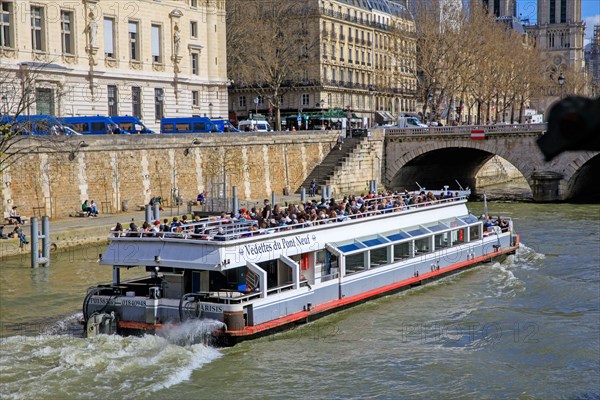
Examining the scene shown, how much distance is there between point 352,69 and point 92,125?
41584mm

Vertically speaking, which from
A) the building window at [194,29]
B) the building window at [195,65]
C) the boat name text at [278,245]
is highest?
the building window at [194,29]

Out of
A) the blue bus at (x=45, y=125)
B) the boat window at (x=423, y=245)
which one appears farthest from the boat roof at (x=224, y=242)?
the blue bus at (x=45, y=125)

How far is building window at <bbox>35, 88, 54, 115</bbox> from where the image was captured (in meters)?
43.5

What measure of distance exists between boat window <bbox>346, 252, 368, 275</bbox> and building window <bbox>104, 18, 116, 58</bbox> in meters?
29.6

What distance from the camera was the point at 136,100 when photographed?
167 feet

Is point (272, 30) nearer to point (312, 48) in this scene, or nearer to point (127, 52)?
point (312, 48)

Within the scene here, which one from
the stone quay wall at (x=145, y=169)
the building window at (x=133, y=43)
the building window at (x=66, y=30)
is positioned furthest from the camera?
the building window at (x=133, y=43)

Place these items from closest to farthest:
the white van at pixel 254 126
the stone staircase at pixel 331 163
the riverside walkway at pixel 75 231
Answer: the riverside walkway at pixel 75 231 < the stone staircase at pixel 331 163 < the white van at pixel 254 126

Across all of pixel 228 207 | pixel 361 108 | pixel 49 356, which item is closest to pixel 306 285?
pixel 49 356

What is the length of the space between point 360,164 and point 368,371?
3853 centimetres

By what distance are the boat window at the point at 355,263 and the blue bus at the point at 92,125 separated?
24.4 metres

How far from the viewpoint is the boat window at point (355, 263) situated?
22.4 meters

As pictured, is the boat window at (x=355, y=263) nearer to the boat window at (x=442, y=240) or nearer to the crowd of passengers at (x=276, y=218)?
the crowd of passengers at (x=276, y=218)

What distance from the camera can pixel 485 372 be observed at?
16.3m
